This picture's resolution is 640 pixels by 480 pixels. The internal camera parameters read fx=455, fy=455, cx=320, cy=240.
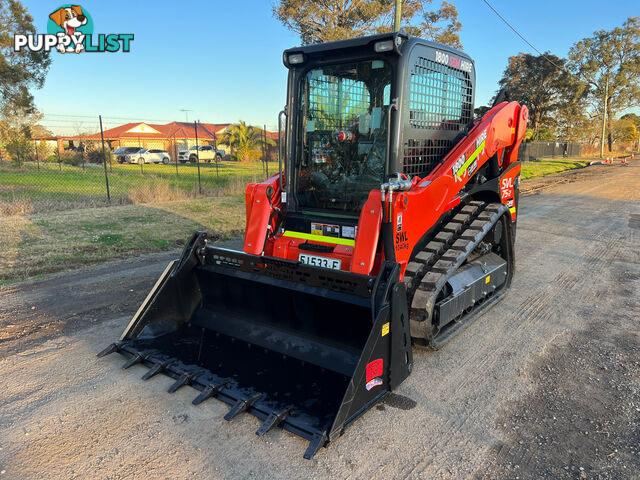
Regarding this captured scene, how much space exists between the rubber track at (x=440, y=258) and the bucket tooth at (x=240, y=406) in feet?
4.79

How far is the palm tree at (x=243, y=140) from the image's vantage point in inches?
1596

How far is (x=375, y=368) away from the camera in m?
3.15

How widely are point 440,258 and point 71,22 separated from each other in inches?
574

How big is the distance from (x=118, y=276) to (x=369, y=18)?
60.7ft

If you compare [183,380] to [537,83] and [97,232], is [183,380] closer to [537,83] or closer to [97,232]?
[97,232]

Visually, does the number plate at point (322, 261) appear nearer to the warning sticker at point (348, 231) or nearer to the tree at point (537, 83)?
the warning sticker at point (348, 231)

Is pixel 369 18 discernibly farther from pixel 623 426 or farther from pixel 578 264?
pixel 623 426

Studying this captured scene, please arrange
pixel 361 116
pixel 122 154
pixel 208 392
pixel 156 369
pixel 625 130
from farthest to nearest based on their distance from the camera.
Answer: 1. pixel 625 130
2. pixel 122 154
3. pixel 361 116
4. pixel 156 369
5. pixel 208 392

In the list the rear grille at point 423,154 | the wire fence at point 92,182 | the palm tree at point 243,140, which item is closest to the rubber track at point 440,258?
the rear grille at point 423,154

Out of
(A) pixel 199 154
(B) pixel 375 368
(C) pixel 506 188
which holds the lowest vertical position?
(B) pixel 375 368

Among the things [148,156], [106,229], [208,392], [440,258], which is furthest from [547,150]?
[208,392]

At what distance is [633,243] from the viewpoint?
866 centimetres

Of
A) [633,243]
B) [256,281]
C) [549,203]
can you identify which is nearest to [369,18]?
[549,203]

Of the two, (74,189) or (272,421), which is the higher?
(74,189)
